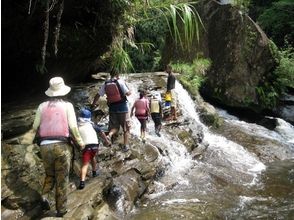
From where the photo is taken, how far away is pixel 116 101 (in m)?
8.73

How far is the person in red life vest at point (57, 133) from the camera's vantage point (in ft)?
17.5

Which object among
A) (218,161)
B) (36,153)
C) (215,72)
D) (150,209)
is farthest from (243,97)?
(36,153)

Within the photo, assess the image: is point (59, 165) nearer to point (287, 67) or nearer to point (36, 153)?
point (36, 153)

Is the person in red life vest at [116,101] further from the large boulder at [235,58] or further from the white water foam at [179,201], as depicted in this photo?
the large boulder at [235,58]

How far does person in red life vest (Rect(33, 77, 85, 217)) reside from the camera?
533 centimetres

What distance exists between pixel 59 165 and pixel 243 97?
1477 centimetres

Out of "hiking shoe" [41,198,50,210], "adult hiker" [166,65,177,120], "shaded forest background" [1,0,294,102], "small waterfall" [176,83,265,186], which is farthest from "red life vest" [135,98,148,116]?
"hiking shoe" [41,198,50,210]

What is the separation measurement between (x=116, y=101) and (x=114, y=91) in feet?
0.81

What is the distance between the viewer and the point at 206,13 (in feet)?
67.2

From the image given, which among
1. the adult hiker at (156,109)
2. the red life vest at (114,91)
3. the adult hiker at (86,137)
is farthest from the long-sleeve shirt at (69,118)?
the adult hiker at (156,109)

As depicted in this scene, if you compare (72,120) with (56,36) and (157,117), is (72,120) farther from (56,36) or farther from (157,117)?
(157,117)

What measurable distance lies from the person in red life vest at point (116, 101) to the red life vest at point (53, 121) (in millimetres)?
3266

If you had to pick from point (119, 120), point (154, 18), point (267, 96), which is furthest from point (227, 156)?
point (267, 96)

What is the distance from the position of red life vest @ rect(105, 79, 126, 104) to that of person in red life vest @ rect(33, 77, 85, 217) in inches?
117
